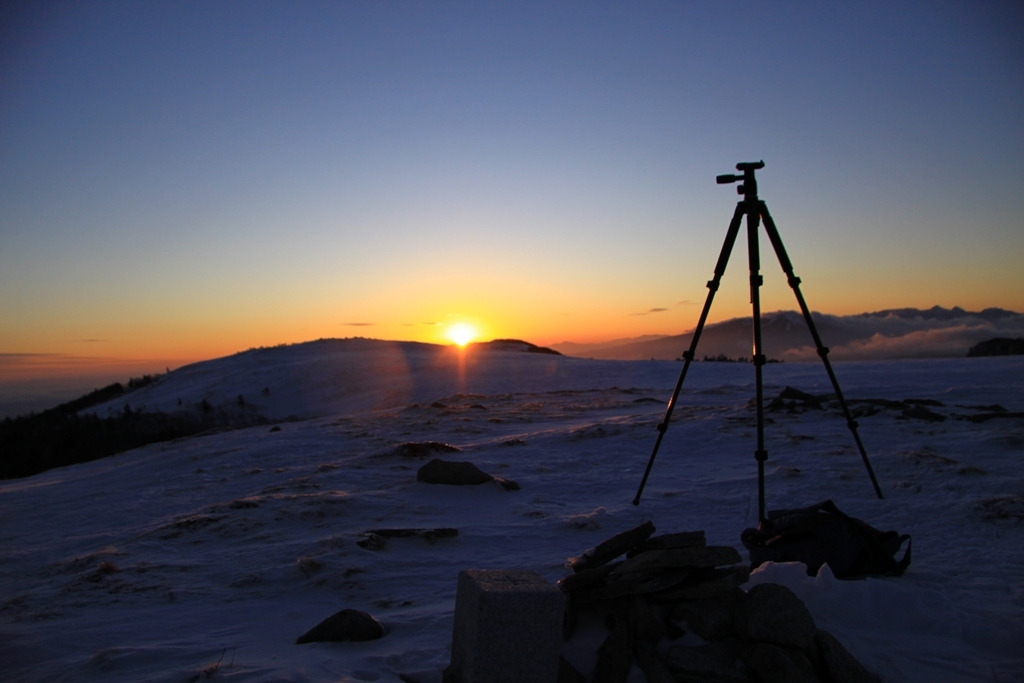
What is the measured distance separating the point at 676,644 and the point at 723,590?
436 millimetres

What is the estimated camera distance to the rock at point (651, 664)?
11.8 ft

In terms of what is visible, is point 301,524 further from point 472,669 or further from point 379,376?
point 379,376

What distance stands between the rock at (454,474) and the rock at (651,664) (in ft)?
15.3

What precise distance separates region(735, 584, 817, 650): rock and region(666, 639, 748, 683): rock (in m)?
0.13

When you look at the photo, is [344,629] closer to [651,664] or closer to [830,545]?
[651,664]

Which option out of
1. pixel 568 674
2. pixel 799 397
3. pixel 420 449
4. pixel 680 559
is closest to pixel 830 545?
pixel 680 559

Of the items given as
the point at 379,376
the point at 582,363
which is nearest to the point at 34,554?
the point at 379,376

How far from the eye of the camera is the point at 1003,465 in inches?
299

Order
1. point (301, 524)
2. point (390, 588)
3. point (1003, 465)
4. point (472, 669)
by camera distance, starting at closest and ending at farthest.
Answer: point (472, 669)
point (390, 588)
point (301, 524)
point (1003, 465)

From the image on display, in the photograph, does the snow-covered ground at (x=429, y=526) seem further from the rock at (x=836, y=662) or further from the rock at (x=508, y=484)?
the rock at (x=836, y=662)

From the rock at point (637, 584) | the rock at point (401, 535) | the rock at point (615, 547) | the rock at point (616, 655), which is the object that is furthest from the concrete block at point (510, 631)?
the rock at point (401, 535)

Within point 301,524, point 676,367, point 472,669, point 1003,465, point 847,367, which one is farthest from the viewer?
point 676,367

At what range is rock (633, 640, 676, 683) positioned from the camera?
360 cm

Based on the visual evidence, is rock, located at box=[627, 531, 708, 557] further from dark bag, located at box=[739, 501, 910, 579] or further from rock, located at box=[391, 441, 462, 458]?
rock, located at box=[391, 441, 462, 458]
